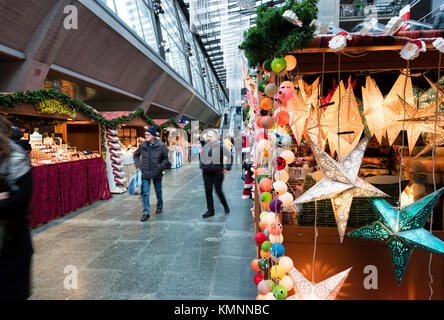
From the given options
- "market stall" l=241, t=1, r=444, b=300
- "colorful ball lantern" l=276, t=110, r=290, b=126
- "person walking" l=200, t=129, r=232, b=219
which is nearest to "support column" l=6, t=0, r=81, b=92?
"person walking" l=200, t=129, r=232, b=219

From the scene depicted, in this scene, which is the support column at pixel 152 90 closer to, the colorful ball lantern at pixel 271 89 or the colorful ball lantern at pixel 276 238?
the colorful ball lantern at pixel 271 89

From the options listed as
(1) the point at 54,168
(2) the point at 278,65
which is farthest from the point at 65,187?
(2) the point at 278,65

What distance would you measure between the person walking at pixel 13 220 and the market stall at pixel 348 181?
164 centimetres

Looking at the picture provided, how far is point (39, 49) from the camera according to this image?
621 cm

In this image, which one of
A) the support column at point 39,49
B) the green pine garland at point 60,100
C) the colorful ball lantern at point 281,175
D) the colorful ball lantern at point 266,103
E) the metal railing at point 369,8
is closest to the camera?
the colorful ball lantern at point 281,175

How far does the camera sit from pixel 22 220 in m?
1.57

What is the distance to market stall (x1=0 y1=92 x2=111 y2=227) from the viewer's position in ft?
14.3

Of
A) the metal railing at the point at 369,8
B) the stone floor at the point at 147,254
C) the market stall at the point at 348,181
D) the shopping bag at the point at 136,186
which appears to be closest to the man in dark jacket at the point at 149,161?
the shopping bag at the point at 136,186

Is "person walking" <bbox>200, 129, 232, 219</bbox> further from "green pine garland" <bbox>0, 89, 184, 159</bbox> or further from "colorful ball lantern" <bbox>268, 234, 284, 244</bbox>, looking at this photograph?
"green pine garland" <bbox>0, 89, 184, 159</bbox>

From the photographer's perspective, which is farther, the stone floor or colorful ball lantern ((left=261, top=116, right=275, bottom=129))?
the stone floor

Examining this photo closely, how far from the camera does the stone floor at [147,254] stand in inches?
98.9

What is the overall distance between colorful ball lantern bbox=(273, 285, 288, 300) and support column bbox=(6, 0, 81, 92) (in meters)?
7.53

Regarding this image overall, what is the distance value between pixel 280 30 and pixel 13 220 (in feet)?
7.04
